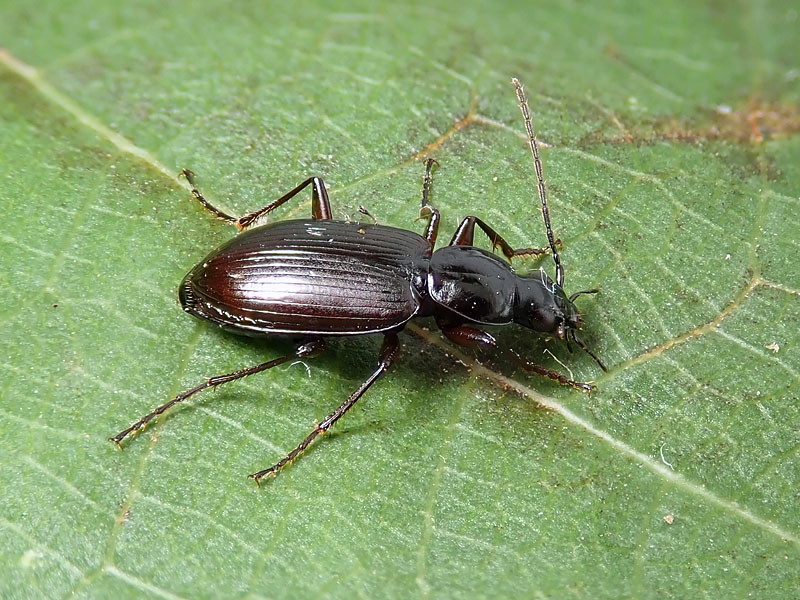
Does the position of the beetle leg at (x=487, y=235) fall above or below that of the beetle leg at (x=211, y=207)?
above

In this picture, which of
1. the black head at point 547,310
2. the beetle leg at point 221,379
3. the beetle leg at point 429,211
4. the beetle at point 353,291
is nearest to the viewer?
the beetle leg at point 221,379

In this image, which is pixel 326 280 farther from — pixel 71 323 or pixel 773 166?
pixel 773 166

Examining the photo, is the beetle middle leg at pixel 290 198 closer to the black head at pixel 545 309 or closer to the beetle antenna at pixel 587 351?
the black head at pixel 545 309

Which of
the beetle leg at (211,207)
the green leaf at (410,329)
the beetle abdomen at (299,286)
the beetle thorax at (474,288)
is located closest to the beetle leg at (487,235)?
the green leaf at (410,329)

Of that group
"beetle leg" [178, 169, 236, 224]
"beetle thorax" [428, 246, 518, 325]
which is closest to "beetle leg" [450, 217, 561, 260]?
"beetle thorax" [428, 246, 518, 325]

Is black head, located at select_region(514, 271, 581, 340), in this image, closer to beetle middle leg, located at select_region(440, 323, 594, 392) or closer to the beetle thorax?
the beetle thorax

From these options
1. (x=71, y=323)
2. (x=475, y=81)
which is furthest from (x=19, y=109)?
(x=475, y=81)

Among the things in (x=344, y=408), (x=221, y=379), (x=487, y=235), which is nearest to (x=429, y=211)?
(x=487, y=235)
